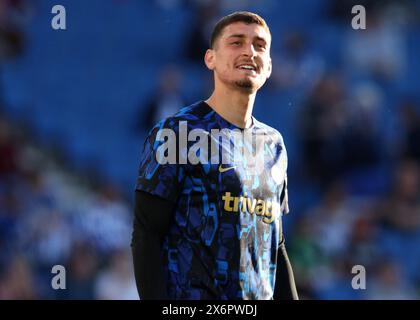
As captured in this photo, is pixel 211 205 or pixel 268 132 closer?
pixel 211 205

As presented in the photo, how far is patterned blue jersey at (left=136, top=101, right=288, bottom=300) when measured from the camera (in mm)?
3619

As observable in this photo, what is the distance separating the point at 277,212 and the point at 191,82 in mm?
7627

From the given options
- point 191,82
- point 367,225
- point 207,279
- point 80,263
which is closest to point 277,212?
point 207,279

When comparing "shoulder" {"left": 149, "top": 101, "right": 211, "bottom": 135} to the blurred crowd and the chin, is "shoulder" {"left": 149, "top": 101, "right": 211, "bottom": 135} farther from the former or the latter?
the blurred crowd

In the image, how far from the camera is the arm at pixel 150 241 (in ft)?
11.7

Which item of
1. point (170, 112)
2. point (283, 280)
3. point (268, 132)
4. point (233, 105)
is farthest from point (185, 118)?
point (170, 112)

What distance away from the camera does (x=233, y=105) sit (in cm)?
380

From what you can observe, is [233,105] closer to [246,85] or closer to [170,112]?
[246,85]

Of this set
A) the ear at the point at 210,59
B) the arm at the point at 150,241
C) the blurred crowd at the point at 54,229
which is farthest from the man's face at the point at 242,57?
the blurred crowd at the point at 54,229

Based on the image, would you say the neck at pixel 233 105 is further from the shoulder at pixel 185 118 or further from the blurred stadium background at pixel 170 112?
the blurred stadium background at pixel 170 112

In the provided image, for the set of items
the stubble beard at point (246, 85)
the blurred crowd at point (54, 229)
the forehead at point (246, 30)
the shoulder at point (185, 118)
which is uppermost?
the forehead at point (246, 30)

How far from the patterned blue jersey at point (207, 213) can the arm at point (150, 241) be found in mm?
36

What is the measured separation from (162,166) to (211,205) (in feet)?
0.77

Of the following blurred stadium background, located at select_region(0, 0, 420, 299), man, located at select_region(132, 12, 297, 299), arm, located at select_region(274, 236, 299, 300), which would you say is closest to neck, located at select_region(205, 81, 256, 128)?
man, located at select_region(132, 12, 297, 299)
